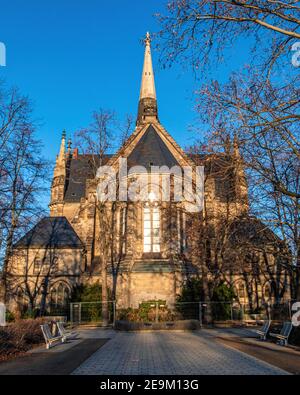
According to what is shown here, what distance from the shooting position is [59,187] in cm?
4419

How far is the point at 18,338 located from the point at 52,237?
21.9 metres

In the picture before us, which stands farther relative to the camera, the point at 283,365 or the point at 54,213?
the point at 54,213

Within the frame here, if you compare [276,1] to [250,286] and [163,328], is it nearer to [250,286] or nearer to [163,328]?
[163,328]

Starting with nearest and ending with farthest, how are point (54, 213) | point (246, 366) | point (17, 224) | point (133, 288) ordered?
point (246, 366), point (17, 224), point (133, 288), point (54, 213)

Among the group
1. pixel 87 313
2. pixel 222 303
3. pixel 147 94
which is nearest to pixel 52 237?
pixel 87 313

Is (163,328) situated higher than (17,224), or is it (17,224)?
(17,224)

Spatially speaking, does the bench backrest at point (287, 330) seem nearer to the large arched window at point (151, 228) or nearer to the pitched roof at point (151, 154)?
the large arched window at point (151, 228)

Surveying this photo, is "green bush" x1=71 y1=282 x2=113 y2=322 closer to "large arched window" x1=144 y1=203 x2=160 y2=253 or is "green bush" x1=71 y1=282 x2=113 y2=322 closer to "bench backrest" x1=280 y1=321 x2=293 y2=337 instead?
"large arched window" x1=144 y1=203 x2=160 y2=253

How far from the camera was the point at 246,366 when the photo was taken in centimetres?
926

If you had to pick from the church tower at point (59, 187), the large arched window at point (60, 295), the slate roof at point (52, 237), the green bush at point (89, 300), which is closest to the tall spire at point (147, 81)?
the church tower at point (59, 187)

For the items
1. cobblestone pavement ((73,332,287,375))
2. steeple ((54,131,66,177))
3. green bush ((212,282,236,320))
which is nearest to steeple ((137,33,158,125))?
steeple ((54,131,66,177))

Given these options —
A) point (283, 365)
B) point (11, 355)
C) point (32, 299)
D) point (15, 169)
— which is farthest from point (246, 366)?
point (32, 299)

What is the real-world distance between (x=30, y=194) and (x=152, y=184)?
43.1 feet

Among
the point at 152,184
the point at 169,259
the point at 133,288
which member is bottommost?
the point at 133,288
